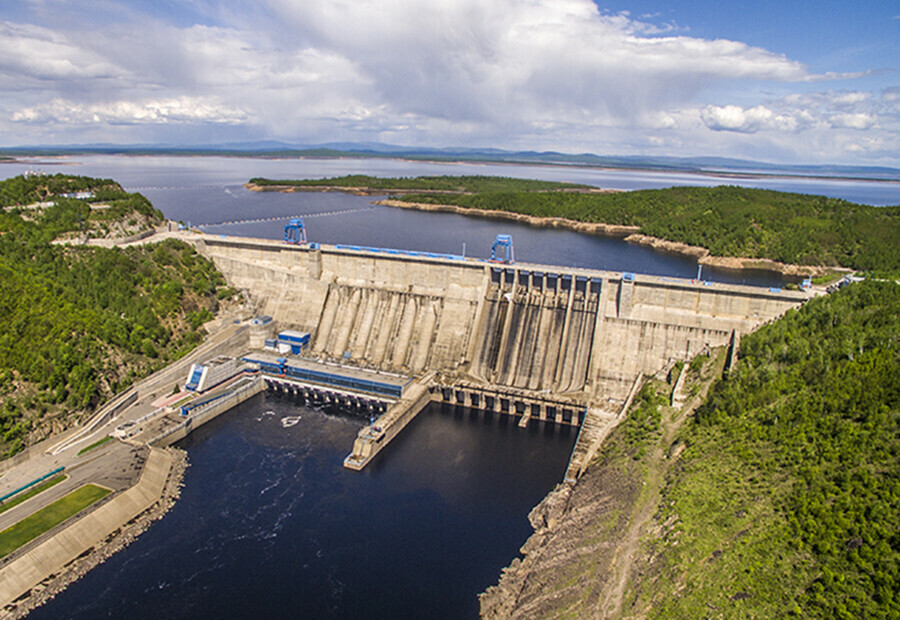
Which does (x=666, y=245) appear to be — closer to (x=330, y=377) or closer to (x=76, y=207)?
(x=330, y=377)

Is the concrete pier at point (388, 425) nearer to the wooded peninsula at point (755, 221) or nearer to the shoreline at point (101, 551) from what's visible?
the shoreline at point (101, 551)

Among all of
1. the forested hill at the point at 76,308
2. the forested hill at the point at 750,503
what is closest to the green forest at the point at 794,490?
the forested hill at the point at 750,503

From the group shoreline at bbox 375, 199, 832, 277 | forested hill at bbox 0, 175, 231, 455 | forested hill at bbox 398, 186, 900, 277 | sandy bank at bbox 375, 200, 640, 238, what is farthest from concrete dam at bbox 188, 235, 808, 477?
sandy bank at bbox 375, 200, 640, 238

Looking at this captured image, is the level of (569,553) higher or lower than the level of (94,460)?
higher

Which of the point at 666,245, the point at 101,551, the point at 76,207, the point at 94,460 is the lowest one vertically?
the point at 101,551

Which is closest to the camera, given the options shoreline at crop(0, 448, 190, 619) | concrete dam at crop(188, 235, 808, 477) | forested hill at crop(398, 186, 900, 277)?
shoreline at crop(0, 448, 190, 619)

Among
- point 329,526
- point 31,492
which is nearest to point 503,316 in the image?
point 329,526

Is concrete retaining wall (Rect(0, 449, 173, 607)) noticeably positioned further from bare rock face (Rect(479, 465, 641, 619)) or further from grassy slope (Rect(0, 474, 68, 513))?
bare rock face (Rect(479, 465, 641, 619))
